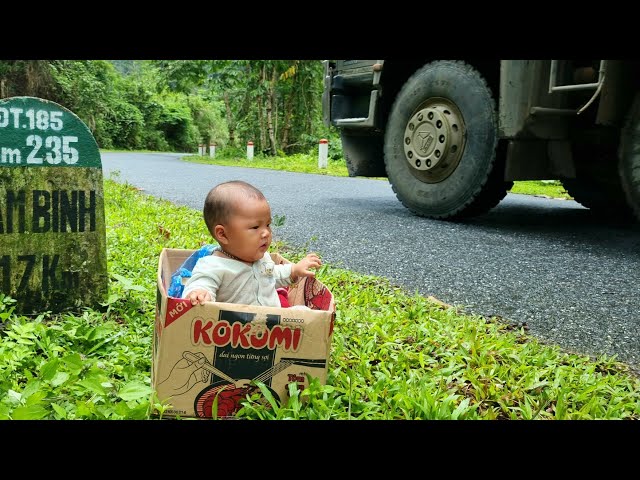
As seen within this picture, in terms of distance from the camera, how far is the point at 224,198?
173 centimetres

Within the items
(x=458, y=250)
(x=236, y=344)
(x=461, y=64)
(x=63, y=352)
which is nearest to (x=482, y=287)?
(x=458, y=250)

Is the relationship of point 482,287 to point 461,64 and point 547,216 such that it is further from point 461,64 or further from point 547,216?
point 547,216

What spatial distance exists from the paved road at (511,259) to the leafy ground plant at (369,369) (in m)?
0.22

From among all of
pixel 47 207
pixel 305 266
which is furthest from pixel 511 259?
pixel 47 207

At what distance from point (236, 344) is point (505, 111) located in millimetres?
2969

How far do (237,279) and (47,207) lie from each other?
2.91ft

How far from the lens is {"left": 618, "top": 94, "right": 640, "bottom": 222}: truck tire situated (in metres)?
3.42

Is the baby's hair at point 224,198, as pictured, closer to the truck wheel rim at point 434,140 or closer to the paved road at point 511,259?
the paved road at point 511,259

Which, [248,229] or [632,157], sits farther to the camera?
[632,157]

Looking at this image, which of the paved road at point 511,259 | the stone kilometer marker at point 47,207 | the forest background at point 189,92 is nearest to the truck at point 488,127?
the paved road at point 511,259

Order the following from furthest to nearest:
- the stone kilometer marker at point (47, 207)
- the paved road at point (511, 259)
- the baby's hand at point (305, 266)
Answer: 1. the paved road at point (511, 259)
2. the stone kilometer marker at point (47, 207)
3. the baby's hand at point (305, 266)

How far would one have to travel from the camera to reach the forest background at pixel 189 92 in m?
17.5

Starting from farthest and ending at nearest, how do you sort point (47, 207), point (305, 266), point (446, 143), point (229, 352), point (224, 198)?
1. point (446, 143)
2. point (47, 207)
3. point (305, 266)
4. point (224, 198)
5. point (229, 352)

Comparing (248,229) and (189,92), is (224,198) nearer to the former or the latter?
(248,229)
